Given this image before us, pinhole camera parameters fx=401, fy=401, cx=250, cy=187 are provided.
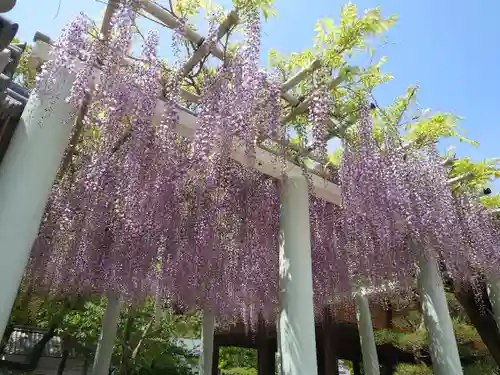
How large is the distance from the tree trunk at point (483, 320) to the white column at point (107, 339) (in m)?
4.39

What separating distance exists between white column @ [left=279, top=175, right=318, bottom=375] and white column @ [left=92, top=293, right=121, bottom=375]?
286cm

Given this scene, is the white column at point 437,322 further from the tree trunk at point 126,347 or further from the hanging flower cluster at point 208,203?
the tree trunk at point 126,347

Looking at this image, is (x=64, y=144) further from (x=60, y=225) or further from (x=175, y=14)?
(x=60, y=225)

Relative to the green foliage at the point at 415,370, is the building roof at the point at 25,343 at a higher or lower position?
higher

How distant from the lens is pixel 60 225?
3.86 meters

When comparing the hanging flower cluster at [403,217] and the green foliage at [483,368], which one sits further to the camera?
the green foliage at [483,368]

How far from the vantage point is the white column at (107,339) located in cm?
513

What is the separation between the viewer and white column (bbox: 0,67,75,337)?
2.11 m

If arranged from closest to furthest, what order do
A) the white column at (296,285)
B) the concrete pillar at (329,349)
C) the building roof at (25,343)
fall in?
the white column at (296,285)
the concrete pillar at (329,349)
the building roof at (25,343)

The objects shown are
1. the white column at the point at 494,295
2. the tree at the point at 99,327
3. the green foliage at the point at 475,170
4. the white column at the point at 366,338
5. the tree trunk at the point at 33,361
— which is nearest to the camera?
the green foliage at the point at 475,170

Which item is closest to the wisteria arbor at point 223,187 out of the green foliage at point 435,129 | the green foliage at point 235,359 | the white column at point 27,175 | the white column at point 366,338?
the white column at point 27,175

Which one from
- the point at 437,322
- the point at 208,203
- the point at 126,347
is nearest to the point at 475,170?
the point at 437,322

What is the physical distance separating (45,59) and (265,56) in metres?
1.64

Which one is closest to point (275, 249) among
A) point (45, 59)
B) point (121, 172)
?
point (121, 172)
